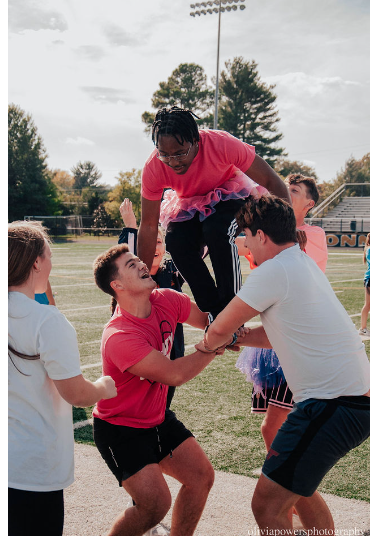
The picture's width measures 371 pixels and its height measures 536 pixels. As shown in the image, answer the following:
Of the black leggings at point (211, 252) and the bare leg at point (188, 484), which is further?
the black leggings at point (211, 252)

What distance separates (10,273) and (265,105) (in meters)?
55.8

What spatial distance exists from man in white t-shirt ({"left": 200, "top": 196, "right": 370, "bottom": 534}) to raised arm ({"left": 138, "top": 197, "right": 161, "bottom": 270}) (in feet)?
2.43

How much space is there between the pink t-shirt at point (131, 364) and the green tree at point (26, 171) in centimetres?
5045

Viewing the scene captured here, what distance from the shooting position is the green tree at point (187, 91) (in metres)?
55.2

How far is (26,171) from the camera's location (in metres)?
51.5

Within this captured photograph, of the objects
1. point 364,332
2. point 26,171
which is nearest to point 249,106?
point 26,171

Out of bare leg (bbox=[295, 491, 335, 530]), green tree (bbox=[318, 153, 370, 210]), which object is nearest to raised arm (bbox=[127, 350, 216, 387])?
bare leg (bbox=[295, 491, 335, 530])

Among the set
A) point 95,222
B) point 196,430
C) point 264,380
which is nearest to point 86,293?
point 196,430

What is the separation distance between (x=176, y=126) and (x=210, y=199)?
47 cm

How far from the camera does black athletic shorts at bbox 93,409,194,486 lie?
280 centimetres

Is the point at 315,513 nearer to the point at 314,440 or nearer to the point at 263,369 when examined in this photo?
the point at 314,440

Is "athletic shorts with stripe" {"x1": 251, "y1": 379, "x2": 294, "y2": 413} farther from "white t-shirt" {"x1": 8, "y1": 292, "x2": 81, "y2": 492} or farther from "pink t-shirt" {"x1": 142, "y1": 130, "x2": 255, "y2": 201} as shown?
"white t-shirt" {"x1": 8, "y1": 292, "x2": 81, "y2": 492}

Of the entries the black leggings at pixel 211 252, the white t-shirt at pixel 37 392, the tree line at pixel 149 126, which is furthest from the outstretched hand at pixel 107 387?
the tree line at pixel 149 126

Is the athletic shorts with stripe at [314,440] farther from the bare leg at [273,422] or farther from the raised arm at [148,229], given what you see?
the raised arm at [148,229]
